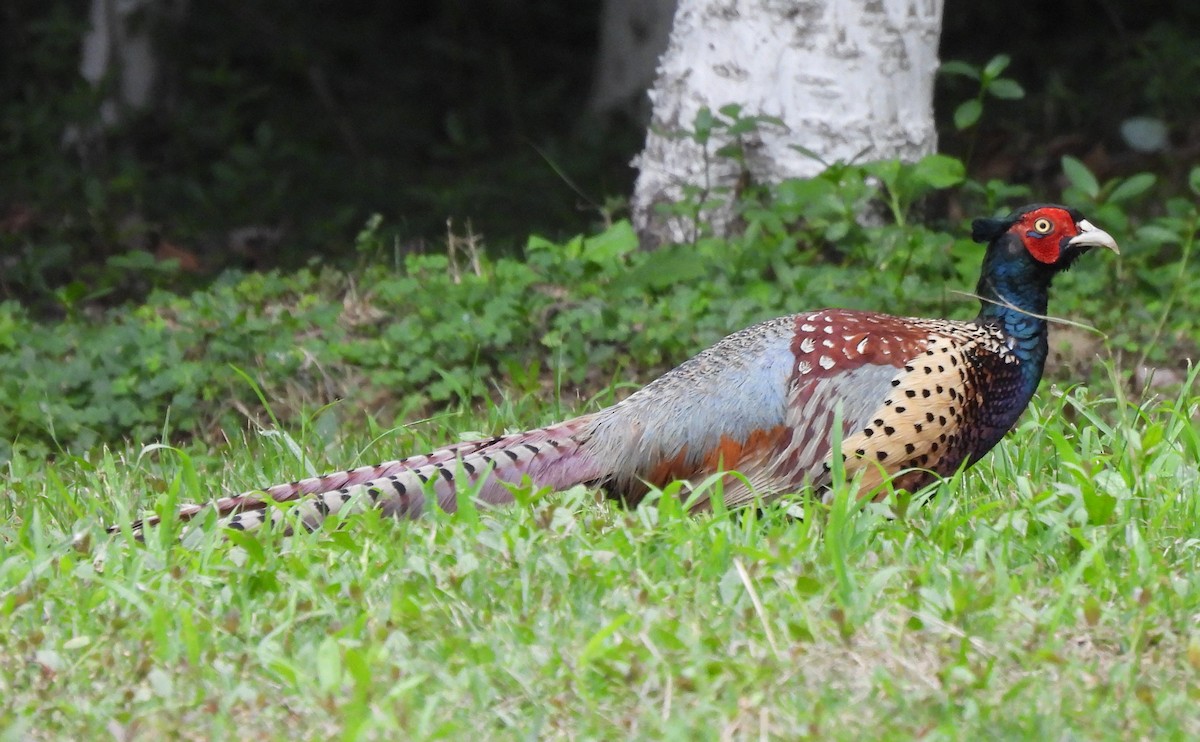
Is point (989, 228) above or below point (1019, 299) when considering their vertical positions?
above

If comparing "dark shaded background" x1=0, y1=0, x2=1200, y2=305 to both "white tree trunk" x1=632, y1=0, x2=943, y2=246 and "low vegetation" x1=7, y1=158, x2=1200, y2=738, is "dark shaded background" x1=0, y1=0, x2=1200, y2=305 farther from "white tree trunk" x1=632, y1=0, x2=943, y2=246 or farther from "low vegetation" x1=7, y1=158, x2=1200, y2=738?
"low vegetation" x1=7, y1=158, x2=1200, y2=738

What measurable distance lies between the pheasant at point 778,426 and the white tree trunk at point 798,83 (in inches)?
85.8

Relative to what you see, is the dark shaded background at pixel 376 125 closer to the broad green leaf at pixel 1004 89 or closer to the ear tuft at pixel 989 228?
the broad green leaf at pixel 1004 89

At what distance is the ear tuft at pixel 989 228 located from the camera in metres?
4.17

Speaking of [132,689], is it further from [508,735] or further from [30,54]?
[30,54]

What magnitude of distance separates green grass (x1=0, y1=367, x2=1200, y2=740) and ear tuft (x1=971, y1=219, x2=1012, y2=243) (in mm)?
625

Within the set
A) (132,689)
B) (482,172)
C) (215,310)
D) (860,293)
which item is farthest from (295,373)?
(482,172)

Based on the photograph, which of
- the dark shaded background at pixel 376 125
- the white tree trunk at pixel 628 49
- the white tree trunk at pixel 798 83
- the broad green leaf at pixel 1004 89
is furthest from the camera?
the white tree trunk at pixel 628 49

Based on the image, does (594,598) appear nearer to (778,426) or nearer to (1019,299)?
(778,426)

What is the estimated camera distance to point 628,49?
1015 centimetres

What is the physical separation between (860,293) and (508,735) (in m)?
3.16

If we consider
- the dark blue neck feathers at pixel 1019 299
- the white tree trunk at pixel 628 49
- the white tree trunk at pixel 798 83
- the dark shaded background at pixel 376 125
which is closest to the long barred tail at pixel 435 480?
the dark blue neck feathers at pixel 1019 299

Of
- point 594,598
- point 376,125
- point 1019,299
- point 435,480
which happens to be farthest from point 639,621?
point 376,125

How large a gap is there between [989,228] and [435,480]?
1.51 meters
